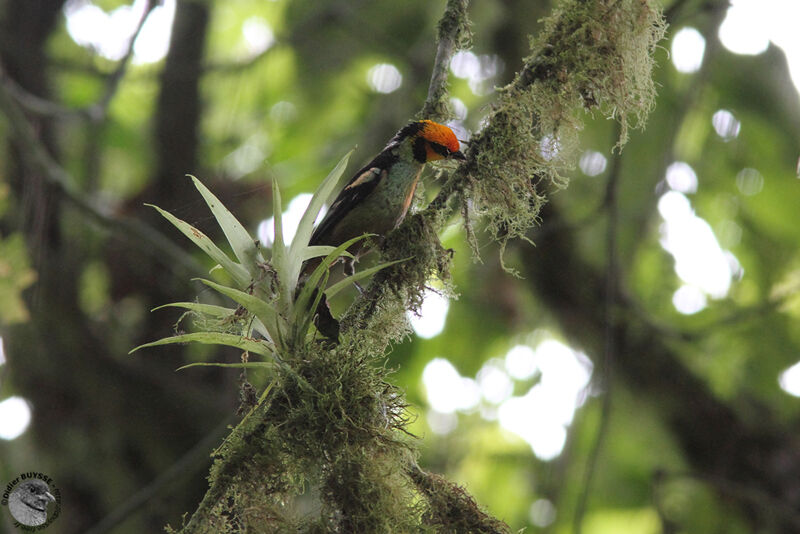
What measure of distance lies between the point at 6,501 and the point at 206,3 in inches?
202

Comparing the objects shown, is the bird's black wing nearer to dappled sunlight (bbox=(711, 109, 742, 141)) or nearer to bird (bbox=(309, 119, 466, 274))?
bird (bbox=(309, 119, 466, 274))

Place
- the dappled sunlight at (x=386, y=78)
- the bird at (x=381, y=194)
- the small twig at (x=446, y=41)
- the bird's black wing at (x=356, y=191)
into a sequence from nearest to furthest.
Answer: the small twig at (x=446, y=41), the bird at (x=381, y=194), the bird's black wing at (x=356, y=191), the dappled sunlight at (x=386, y=78)

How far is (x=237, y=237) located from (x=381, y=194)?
1.49 meters

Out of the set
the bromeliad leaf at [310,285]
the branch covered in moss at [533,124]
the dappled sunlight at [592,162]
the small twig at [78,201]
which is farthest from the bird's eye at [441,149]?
the dappled sunlight at [592,162]

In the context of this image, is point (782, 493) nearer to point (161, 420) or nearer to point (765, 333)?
point (765, 333)

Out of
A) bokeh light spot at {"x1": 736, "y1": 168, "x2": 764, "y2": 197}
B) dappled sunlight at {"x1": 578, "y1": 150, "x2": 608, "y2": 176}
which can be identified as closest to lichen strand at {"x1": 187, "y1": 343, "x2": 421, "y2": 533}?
dappled sunlight at {"x1": 578, "y1": 150, "x2": 608, "y2": 176}

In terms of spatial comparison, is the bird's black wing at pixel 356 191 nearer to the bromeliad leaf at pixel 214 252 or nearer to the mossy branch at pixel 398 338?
the mossy branch at pixel 398 338

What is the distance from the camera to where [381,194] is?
12.2 feet

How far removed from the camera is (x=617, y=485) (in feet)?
20.1

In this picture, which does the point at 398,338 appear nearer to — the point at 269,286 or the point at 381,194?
the point at 269,286

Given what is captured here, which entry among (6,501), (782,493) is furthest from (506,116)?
(782,493)

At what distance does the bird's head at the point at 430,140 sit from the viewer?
3.16m

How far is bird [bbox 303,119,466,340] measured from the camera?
3482 millimetres

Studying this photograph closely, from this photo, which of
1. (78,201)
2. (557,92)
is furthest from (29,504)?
(557,92)
